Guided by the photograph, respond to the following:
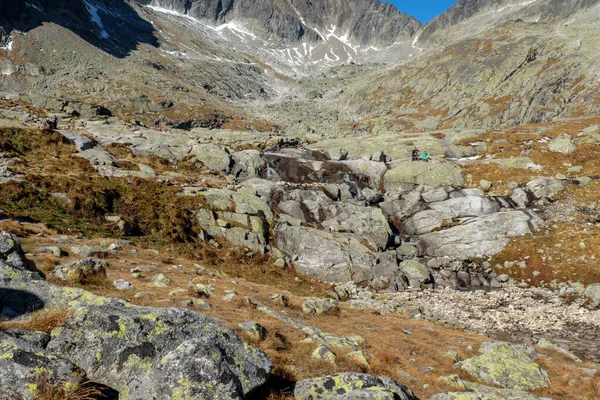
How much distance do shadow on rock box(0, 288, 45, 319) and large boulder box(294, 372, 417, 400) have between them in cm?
671

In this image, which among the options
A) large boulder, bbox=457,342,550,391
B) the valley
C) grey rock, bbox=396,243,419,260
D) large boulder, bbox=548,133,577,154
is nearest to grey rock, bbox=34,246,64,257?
the valley

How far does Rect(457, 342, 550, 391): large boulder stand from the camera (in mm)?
12969

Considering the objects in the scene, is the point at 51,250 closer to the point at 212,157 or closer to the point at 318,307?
the point at 318,307

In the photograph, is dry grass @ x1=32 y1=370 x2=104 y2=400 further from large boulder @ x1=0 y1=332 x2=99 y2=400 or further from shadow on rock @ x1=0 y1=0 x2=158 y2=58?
shadow on rock @ x1=0 y1=0 x2=158 y2=58

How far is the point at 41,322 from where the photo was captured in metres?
7.14

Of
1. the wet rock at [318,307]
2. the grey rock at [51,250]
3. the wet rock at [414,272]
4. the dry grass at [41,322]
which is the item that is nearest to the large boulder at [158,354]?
the dry grass at [41,322]

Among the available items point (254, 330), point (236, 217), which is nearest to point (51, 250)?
point (254, 330)

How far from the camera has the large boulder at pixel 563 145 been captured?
4647 cm

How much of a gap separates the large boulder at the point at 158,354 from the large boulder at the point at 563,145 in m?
55.1

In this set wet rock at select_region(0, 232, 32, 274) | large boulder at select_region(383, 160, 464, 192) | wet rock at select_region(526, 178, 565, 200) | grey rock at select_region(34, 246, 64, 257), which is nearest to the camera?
wet rock at select_region(0, 232, 32, 274)

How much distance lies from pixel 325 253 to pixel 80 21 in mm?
194205

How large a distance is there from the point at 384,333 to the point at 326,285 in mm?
11128

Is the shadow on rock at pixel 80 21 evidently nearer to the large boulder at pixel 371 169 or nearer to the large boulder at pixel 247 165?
the large boulder at pixel 247 165

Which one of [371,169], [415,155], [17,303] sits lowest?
[17,303]
